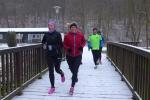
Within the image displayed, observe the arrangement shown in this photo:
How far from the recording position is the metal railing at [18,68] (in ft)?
23.6

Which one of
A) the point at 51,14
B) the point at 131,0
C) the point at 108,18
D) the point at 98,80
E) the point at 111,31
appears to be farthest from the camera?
the point at 51,14

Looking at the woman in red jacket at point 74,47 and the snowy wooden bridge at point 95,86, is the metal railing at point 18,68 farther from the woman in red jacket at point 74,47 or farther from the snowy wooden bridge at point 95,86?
the woman in red jacket at point 74,47

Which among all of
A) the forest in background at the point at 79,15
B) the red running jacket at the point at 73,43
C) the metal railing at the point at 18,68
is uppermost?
the forest in background at the point at 79,15

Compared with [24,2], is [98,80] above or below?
below

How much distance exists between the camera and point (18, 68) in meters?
8.38

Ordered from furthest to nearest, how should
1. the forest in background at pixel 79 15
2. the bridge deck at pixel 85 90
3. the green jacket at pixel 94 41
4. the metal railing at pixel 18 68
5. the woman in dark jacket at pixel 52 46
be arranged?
1. the forest in background at pixel 79 15
2. the green jacket at pixel 94 41
3. the woman in dark jacket at pixel 52 46
4. the bridge deck at pixel 85 90
5. the metal railing at pixel 18 68

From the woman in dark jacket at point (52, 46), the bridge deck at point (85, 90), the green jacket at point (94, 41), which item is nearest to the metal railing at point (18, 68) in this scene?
the bridge deck at point (85, 90)

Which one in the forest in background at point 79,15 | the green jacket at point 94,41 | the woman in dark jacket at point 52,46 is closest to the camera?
the woman in dark jacket at point 52,46

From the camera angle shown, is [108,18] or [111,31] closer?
[108,18]

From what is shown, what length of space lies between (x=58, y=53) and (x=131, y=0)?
124ft

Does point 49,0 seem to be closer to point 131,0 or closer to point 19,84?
point 131,0

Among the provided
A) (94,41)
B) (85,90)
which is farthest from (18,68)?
(94,41)

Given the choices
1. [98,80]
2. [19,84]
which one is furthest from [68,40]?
[98,80]

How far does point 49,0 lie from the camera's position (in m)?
73.9
